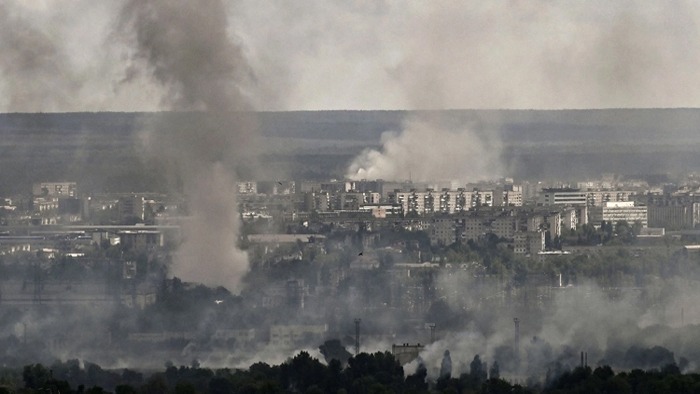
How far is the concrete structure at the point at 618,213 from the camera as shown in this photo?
58406mm

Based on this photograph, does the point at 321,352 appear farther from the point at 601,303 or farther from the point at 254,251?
the point at 254,251

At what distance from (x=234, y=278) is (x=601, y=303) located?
19.6 ft

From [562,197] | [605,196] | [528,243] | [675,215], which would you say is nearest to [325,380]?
[528,243]

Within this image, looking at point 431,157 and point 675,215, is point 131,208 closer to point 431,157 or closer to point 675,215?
point 675,215

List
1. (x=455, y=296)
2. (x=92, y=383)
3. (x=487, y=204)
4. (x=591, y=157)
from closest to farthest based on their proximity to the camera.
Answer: (x=92, y=383)
(x=455, y=296)
(x=487, y=204)
(x=591, y=157)

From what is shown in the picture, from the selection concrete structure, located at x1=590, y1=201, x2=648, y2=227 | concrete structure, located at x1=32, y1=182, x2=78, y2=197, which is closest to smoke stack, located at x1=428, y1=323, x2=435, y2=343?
concrete structure, located at x1=590, y1=201, x2=648, y2=227

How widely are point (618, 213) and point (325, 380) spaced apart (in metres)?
29.4

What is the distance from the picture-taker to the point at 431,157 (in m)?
70.7

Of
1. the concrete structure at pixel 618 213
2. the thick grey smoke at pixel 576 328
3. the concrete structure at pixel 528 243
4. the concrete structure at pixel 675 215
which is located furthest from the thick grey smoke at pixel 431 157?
the thick grey smoke at pixel 576 328

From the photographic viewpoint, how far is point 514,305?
40938mm

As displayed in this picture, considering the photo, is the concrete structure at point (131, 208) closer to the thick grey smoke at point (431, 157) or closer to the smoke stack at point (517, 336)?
the thick grey smoke at point (431, 157)

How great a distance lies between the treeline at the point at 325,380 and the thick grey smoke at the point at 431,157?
119 ft

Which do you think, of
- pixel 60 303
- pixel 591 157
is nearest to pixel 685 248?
pixel 60 303

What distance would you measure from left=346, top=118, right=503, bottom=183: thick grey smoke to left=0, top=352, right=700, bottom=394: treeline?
119ft
